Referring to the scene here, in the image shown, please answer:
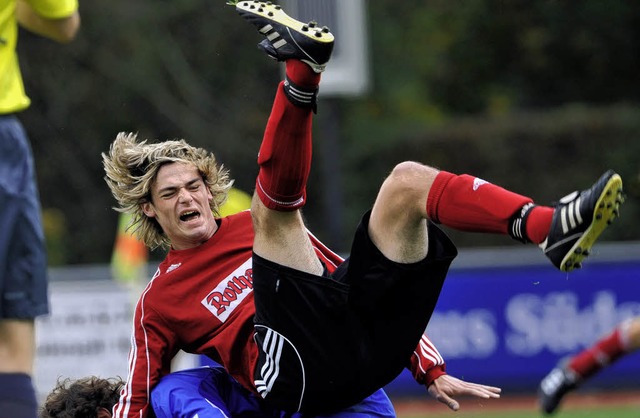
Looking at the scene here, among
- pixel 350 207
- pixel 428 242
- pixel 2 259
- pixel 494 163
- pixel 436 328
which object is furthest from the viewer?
pixel 350 207

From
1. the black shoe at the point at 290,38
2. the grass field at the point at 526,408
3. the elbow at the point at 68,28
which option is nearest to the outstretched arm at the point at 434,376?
the black shoe at the point at 290,38

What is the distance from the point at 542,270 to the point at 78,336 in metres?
4.89

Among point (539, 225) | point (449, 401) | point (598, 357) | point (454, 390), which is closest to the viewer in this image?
point (539, 225)

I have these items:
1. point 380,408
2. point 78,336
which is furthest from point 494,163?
point 380,408

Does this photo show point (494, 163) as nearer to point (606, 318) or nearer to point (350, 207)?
point (350, 207)

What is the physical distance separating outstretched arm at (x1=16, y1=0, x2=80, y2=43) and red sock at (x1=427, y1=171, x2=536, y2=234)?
1.49m

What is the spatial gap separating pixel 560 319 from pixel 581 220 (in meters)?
9.11

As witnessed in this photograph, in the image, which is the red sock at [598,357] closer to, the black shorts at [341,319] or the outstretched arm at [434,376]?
the outstretched arm at [434,376]

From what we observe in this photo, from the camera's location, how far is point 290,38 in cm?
442

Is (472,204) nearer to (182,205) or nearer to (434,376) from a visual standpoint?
(434,376)

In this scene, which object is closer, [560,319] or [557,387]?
[557,387]

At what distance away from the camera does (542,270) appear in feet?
43.2

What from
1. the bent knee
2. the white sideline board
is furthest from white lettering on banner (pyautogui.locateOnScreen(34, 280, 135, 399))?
the bent knee

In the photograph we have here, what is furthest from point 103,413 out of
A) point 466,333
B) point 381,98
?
point 381,98
